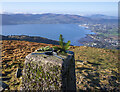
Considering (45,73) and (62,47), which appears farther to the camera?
(62,47)

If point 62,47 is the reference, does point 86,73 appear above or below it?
below

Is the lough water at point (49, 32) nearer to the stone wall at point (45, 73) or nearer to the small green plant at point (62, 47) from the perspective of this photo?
the small green plant at point (62, 47)

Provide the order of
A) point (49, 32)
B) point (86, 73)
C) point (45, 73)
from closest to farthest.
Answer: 1. point (45, 73)
2. point (86, 73)
3. point (49, 32)

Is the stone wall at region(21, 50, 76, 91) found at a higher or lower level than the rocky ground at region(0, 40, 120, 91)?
higher

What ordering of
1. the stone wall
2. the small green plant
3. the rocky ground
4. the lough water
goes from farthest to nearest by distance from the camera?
the lough water, the rocky ground, the small green plant, the stone wall

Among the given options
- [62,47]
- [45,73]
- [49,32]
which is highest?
[49,32]

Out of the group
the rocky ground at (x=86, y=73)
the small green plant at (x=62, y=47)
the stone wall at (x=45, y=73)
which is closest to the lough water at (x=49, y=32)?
the rocky ground at (x=86, y=73)

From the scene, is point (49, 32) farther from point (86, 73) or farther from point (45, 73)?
point (45, 73)

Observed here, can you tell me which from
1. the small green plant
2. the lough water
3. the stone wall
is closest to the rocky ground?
the stone wall

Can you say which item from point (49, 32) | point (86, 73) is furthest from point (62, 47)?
point (49, 32)

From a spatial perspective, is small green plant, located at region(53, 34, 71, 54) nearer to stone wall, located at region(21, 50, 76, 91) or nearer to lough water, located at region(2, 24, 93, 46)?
stone wall, located at region(21, 50, 76, 91)

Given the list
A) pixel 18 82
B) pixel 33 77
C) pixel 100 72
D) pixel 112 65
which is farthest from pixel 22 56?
pixel 112 65
